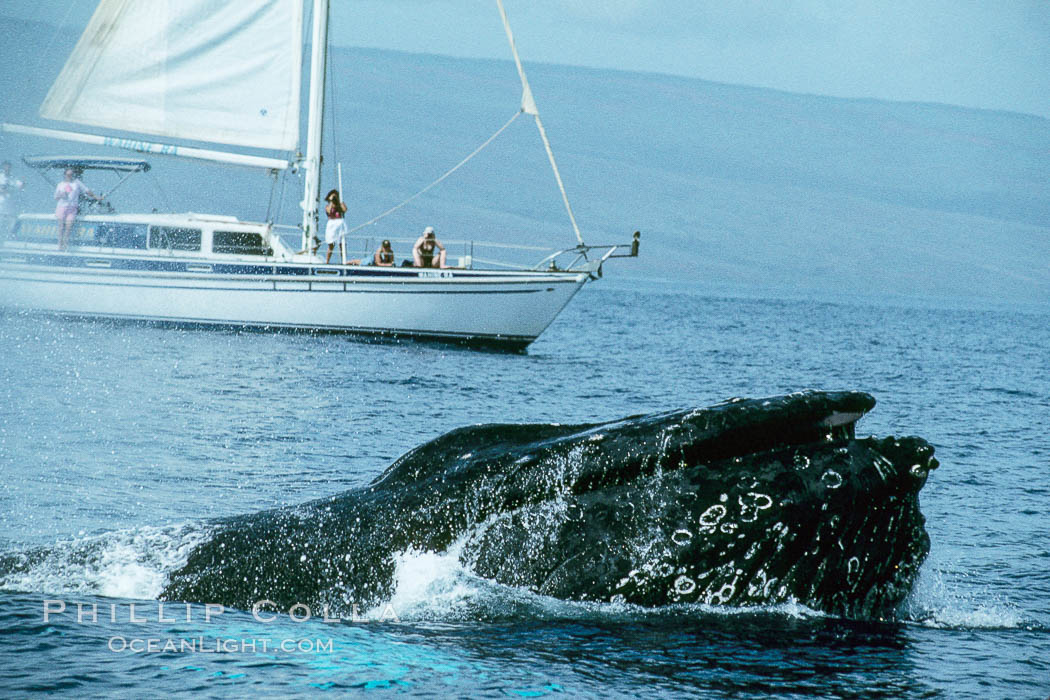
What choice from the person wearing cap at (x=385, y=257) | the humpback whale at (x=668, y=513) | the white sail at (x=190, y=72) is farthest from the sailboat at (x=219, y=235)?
the humpback whale at (x=668, y=513)

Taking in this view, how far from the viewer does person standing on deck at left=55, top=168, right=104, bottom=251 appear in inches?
1619

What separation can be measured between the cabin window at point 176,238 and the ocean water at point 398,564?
19.6ft

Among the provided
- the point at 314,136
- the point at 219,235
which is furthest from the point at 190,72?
the point at 219,235

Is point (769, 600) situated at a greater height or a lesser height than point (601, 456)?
lesser

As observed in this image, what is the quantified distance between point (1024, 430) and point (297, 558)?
77.8ft

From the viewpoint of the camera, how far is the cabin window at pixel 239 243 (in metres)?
40.3

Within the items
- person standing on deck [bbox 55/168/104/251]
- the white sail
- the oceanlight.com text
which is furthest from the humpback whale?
person standing on deck [bbox 55/168/104/251]

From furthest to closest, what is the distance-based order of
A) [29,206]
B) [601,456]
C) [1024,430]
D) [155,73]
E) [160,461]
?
[29,206], [155,73], [1024,430], [160,461], [601,456]

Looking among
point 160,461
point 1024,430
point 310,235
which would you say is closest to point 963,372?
point 1024,430

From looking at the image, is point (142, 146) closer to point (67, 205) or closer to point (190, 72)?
point (190, 72)

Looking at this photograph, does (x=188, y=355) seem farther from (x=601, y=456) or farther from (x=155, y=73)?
(x=601, y=456)

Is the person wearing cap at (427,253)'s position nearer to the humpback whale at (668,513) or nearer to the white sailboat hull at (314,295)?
the white sailboat hull at (314,295)

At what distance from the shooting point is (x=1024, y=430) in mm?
27203

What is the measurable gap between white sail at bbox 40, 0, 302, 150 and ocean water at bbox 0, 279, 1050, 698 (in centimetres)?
788
